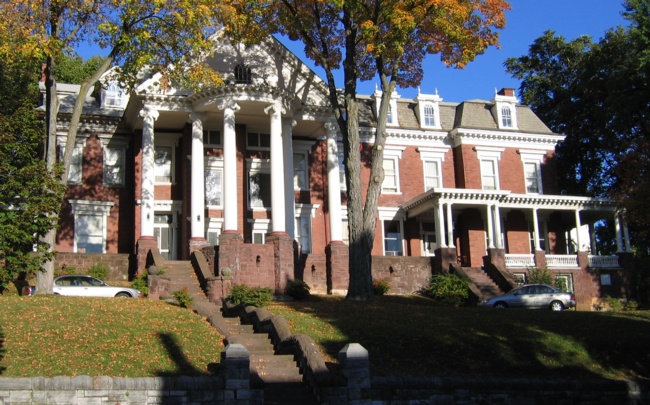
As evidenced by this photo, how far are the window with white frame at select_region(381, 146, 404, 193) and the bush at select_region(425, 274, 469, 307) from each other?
24.4ft

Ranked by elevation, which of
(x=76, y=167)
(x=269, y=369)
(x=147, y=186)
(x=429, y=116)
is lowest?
(x=269, y=369)

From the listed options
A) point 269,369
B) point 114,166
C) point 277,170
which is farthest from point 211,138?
point 269,369

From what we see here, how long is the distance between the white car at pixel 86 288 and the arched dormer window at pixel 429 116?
2061 centimetres

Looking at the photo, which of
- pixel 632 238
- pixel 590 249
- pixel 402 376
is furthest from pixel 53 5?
pixel 632 238

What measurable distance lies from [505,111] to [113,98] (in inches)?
836

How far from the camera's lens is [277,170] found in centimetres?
3250

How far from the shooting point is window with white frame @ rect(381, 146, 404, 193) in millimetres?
40844

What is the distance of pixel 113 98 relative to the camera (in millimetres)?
37844

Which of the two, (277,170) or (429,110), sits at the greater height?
(429,110)

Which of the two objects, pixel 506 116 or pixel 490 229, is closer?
pixel 490 229

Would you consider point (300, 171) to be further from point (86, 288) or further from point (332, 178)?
point (86, 288)

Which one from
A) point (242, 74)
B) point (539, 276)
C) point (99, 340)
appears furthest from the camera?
point (539, 276)

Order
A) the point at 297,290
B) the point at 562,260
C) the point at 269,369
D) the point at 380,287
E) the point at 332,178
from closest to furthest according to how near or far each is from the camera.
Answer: the point at 269,369 → the point at 297,290 → the point at 380,287 → the point at 332,178 → the point at 562,260

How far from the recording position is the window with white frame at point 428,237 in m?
40.6
